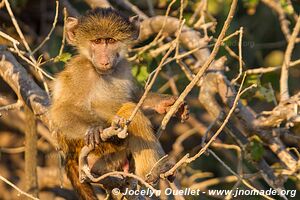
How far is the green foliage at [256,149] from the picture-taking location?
6133 millimetres

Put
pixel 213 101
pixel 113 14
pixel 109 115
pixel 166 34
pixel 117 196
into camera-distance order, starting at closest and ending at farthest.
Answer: pixel 117 196 < pixel 109 115 < pixel 113 14 < pixel 213 101 < pixel 166 34

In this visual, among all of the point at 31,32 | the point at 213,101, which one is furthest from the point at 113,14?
the point at 31,32

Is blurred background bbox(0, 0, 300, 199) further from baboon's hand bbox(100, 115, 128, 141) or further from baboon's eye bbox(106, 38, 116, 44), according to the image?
baboon's hand bbox(100, 115, 128, 141)

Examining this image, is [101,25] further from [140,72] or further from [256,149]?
[256,149]

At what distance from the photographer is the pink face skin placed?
18.1ft

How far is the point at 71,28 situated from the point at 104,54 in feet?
1.40

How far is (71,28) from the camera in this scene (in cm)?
584

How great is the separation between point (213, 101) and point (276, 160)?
168cm

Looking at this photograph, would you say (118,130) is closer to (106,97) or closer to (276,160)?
(106,97)

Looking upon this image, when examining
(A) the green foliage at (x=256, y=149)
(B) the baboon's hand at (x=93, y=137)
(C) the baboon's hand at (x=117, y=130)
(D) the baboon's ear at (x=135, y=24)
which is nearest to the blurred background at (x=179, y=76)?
(A) the green foliage at (x=256, y=149)

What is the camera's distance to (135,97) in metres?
5.86

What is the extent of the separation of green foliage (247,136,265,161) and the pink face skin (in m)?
1.34

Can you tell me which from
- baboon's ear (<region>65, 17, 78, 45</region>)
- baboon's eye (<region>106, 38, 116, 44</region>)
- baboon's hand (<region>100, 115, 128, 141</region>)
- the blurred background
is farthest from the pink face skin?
baboon's hand (<region>100, 115, 128, 141</region>)

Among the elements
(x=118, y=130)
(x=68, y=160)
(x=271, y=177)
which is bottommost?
(x=271, y=177)
